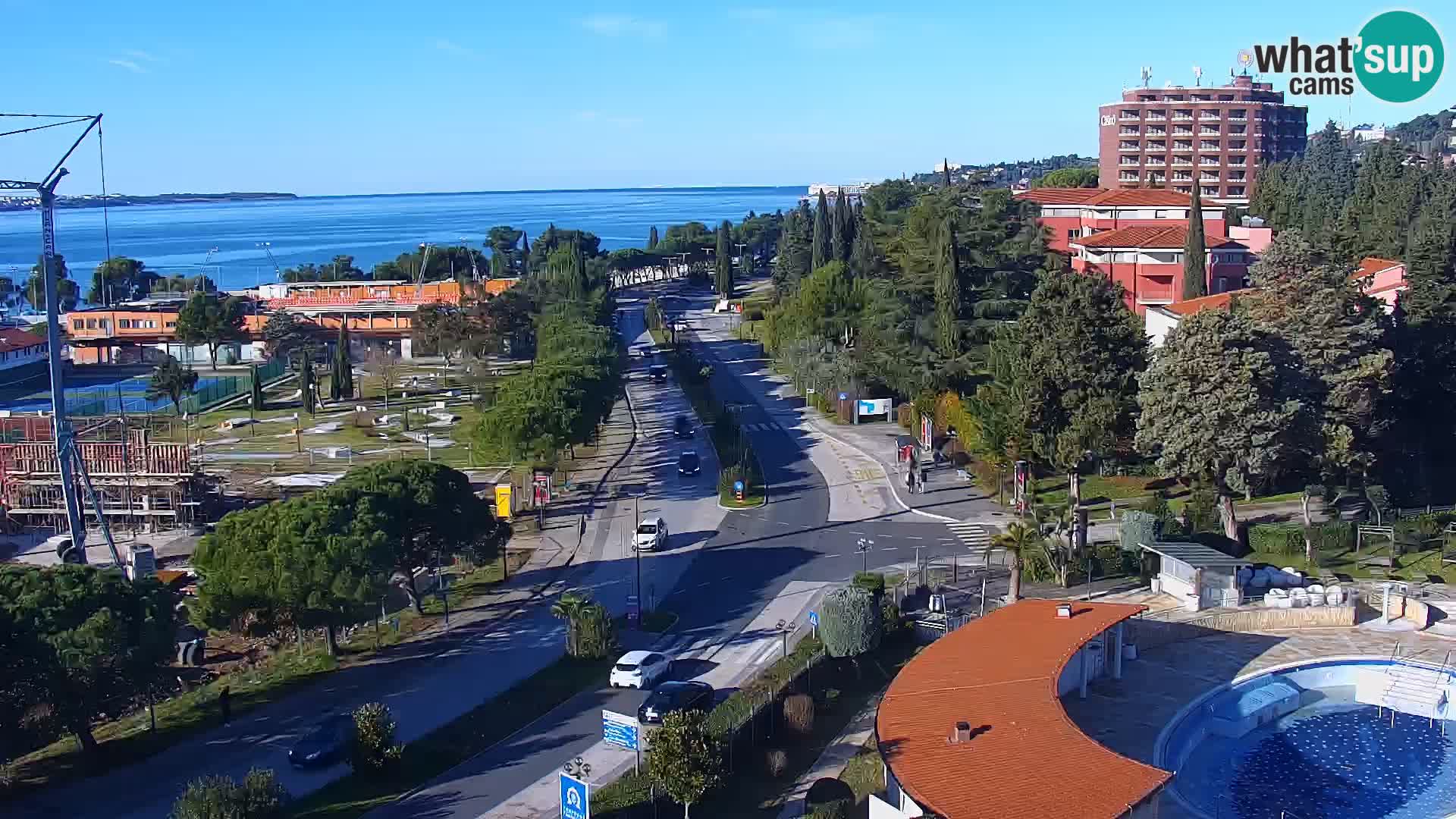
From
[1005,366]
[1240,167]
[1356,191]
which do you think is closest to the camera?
[1005,366]

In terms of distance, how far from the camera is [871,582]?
2786 cm

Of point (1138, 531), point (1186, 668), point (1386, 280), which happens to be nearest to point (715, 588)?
point (1138, 531)

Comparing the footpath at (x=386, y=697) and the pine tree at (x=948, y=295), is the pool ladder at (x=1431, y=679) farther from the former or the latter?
the pine tree at (x=948, y=295)

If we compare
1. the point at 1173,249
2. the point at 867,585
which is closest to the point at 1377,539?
the point at 867,585

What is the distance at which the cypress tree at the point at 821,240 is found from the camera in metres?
81.6

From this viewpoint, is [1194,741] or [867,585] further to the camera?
[867,585]

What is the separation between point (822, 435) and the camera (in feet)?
156

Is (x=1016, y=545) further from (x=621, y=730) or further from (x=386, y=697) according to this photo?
(x=386, y=697)

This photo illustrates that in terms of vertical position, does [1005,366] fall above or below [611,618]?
above

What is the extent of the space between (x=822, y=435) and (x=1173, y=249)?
62.2ft

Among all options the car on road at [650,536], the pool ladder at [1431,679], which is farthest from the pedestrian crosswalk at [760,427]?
the pool ladder at [1431,679]

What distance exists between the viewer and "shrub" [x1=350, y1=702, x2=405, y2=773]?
65.6 ft

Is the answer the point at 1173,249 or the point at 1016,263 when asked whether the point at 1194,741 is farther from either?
the point at 1173,249

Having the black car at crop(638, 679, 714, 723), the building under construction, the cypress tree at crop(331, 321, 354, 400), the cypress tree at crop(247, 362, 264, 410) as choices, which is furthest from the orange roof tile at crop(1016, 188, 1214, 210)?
the building under construction
